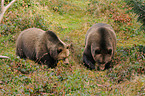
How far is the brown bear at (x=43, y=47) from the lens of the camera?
7.55 metres

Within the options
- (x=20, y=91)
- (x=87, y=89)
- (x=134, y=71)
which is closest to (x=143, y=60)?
(x=134, y=71)

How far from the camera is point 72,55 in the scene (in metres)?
9.58

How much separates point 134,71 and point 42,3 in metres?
9.81

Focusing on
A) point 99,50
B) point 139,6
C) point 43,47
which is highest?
point 139,6

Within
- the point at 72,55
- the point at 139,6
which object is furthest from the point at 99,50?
the point at 139,6

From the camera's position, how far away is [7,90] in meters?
5.42

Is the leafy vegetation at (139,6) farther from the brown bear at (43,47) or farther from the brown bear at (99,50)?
the brown bear at (43,47)

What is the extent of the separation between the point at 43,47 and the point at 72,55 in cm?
206

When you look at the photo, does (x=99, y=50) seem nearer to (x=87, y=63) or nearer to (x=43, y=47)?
(x=87, y=63)

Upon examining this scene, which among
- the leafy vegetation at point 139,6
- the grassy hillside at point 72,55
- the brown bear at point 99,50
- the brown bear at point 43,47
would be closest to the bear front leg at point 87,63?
the brown bear at point 99,50

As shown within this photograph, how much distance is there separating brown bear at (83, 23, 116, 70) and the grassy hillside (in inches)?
15.1

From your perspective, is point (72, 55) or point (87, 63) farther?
point (72, 55)

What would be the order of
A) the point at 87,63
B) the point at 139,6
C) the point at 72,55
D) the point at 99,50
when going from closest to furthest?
the point at 99,50, the point at 139,6, the point at 87,63, the point at 72,55

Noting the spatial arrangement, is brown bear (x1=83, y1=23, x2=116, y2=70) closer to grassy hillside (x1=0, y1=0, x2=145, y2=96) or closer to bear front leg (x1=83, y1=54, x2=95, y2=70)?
bear front leg (x1=83, y1=54, x2=95, y2=70)
